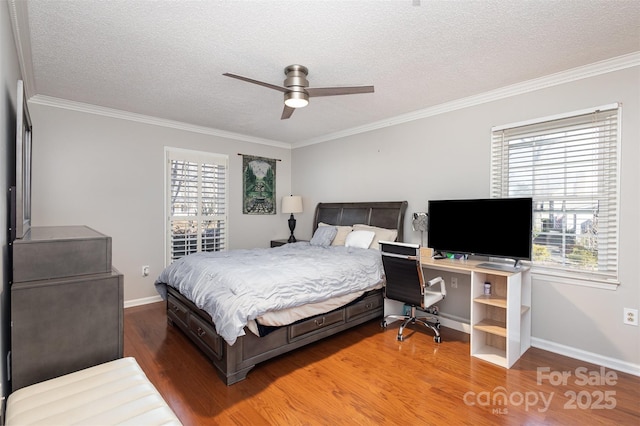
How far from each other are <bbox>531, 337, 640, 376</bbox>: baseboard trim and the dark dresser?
3.64 m

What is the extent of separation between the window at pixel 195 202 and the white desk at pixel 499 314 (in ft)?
11.4

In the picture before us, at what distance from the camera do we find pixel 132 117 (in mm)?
4188

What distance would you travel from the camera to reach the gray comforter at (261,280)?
2.35m

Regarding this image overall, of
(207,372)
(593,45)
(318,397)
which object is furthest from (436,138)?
(207,372)

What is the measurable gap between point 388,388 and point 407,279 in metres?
1.10

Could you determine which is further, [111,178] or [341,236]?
[341,236]

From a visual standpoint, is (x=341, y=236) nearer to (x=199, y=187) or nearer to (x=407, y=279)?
(x=407, y=279)

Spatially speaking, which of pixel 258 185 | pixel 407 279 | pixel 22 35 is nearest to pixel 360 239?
pixel 407 279

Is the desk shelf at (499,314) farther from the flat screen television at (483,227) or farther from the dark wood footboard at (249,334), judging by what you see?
the dark wood footboard at (249,334)

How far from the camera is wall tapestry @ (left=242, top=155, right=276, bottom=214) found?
5.44 m

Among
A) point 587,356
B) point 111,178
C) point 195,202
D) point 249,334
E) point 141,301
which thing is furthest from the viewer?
point 195,202

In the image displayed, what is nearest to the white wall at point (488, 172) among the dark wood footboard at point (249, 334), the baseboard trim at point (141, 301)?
the dark wood footboard at point (249, 334)

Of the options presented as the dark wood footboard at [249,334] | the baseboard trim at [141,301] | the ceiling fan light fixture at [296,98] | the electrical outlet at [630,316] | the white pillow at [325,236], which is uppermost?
the ceiling fan light fixture at [296,98]

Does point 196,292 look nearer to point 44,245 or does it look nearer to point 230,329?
point 230,329
